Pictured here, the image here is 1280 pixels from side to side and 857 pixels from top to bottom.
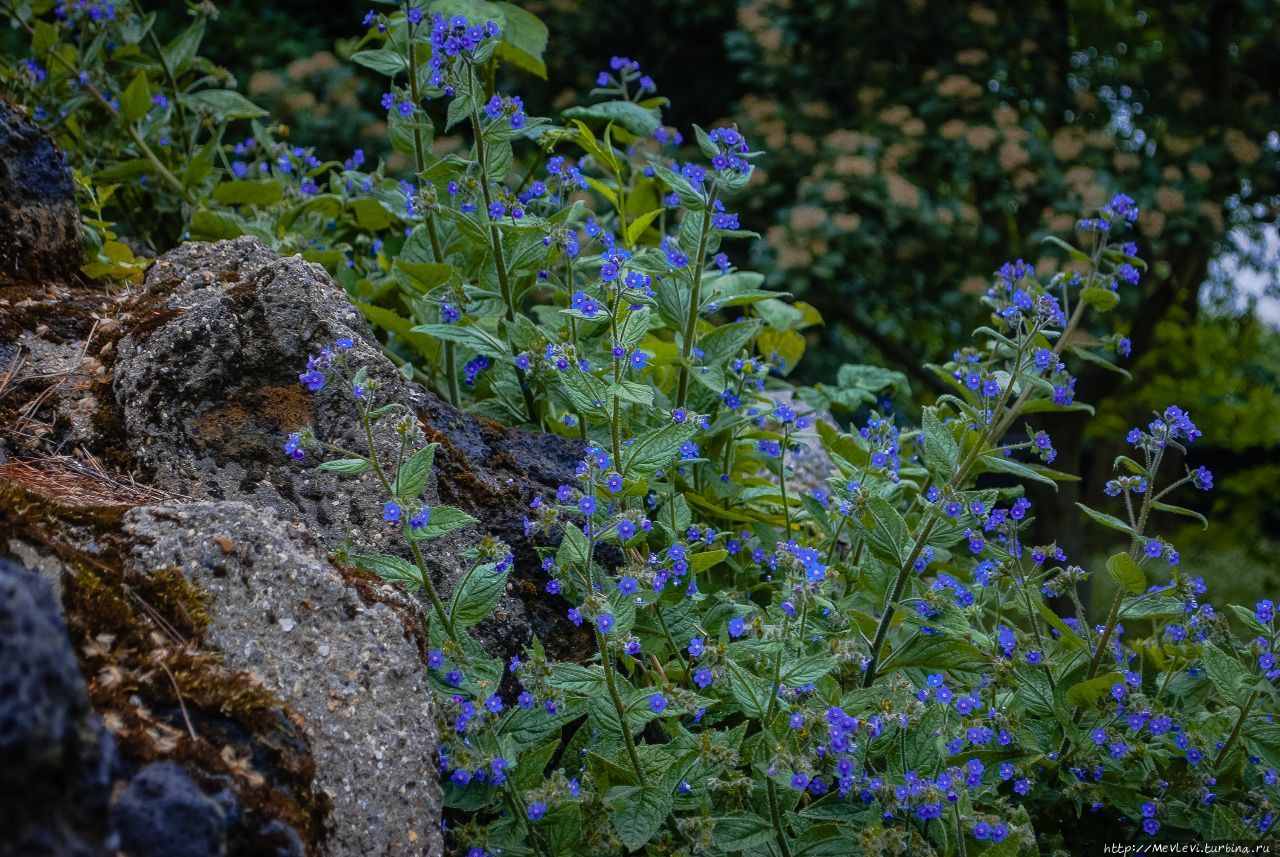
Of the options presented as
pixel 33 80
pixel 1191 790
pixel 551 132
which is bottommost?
pixel 1191 790

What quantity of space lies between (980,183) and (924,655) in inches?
246

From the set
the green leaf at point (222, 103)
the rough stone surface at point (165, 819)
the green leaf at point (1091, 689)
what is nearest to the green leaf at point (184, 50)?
the green leaf at point (222, 103)

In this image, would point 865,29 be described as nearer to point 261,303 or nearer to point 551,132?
point 551,132

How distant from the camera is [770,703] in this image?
204cm

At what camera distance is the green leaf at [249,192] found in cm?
347

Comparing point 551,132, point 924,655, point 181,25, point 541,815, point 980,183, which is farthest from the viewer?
point 181,25

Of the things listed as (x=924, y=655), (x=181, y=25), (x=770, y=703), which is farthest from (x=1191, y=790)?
(x=181, y=25)

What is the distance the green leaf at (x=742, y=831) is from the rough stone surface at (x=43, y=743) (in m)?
1.07

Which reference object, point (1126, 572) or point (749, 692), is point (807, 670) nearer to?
point (749, 692)

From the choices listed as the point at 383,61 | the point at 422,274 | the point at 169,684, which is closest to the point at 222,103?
the point at 383,61

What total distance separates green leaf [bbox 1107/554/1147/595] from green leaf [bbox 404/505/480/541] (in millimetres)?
1241

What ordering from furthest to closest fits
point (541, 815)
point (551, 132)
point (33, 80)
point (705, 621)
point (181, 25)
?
1. point (181, 25)
2. point (33, 80)
3. point (551, 132)
4. point (705, 621)
5. point (541, 815)

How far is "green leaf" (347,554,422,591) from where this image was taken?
2113 mm

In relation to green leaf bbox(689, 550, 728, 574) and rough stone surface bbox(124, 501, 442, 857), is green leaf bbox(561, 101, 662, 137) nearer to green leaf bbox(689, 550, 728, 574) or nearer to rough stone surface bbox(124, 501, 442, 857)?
green leaf bbox(689, 550, 728, 574)
